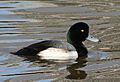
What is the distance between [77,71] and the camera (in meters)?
13.1

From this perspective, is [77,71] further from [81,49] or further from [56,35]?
[56,35]

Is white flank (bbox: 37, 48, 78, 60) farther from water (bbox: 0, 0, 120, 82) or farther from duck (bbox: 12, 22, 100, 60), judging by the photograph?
water (bbox: 0, 0, 120, 82)

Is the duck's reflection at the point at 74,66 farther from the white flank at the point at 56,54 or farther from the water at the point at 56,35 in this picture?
the white flank at the point at 56,54

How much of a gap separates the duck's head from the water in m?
0.31

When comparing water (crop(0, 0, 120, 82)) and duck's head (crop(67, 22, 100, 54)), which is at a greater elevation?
duck's head (crop(67, 22, 100, 54))

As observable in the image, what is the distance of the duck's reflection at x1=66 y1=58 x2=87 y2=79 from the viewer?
41.0 feet

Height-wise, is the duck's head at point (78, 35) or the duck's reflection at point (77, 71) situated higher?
the duck's head at point (78, 35)

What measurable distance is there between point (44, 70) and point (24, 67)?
1.55 feet

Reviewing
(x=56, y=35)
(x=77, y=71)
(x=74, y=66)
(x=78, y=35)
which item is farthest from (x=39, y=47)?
(x=56, y=35)

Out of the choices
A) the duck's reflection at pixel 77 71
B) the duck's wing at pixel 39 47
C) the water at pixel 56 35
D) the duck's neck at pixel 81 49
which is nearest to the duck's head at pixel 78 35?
the duck's neck at pixel 81 49

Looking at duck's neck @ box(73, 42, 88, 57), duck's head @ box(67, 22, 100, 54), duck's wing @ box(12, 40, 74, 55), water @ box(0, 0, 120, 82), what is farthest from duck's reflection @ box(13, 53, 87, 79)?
duck's head @ box(67, 22, 100, 54)

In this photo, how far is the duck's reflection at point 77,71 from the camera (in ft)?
41.0

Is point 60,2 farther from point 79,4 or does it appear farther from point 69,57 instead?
point 69,57

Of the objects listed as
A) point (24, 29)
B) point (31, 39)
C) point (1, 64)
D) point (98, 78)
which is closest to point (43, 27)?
point (24, 29)
